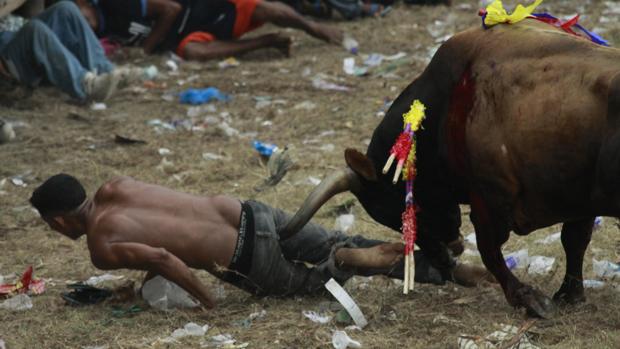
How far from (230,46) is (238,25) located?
25cm

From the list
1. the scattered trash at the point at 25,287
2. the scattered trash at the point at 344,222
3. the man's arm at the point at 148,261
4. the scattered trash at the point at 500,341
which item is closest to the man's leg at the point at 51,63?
the scattered trash at the point at 344,222

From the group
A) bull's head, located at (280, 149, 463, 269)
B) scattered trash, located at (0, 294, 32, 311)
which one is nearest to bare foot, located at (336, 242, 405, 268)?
bull's head, located at (280, 149, 463, 269)

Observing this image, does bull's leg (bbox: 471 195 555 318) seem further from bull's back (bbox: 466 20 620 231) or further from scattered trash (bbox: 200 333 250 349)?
scattered trash (bbox: 200 333 250 349)

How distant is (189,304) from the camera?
17.0ft

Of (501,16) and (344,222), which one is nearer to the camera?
(501,16)

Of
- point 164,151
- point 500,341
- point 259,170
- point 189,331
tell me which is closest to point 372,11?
point 164,151

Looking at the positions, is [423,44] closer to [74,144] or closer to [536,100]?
[74,144]

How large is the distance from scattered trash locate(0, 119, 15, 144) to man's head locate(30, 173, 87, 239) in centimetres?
361

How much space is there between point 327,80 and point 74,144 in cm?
268

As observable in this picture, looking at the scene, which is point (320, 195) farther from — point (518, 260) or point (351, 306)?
point (518, 260)

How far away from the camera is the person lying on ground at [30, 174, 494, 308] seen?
5.00m

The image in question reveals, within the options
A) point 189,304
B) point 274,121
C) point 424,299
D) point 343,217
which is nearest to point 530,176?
point 424,299

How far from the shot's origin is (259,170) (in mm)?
7652

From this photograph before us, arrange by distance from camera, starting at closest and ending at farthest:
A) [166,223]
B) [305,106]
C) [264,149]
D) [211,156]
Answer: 1. [166,223]
2. [264,149]
3. [211,156]
4. [305,106]
